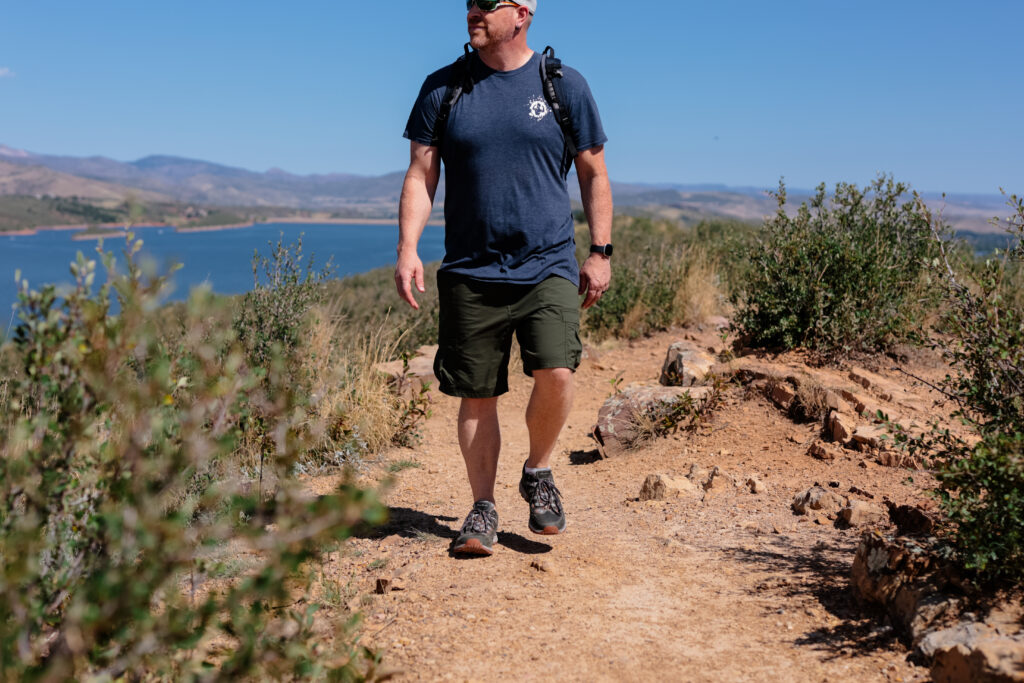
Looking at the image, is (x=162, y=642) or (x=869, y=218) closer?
(x=162, y=642)

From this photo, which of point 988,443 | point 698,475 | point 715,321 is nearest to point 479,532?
point 698,475

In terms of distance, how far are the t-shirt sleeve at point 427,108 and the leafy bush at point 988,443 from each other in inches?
77.8

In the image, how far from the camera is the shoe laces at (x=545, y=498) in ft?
11.2

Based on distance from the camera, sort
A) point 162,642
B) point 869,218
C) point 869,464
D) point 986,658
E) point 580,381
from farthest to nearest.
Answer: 1. point 580,381
2. point 869,218
3. point 869,464
4. point 986,658
5. point 162,642

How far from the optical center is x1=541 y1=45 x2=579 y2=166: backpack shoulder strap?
3.24 metres

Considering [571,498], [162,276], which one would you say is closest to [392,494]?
[571,498]

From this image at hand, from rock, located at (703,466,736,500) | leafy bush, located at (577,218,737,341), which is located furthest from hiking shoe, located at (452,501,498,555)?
leafy bush, located at (577,218,737,341)

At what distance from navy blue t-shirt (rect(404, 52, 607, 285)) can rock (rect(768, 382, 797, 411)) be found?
2.23 m

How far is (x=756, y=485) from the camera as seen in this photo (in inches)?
157

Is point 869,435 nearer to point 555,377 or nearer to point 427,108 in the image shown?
point 555,377

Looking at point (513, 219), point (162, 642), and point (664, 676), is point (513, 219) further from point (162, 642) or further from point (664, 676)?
point (162, 642)

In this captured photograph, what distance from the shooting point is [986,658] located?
2.04 meters

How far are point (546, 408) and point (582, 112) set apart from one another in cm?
120

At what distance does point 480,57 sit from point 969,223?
544 feet
